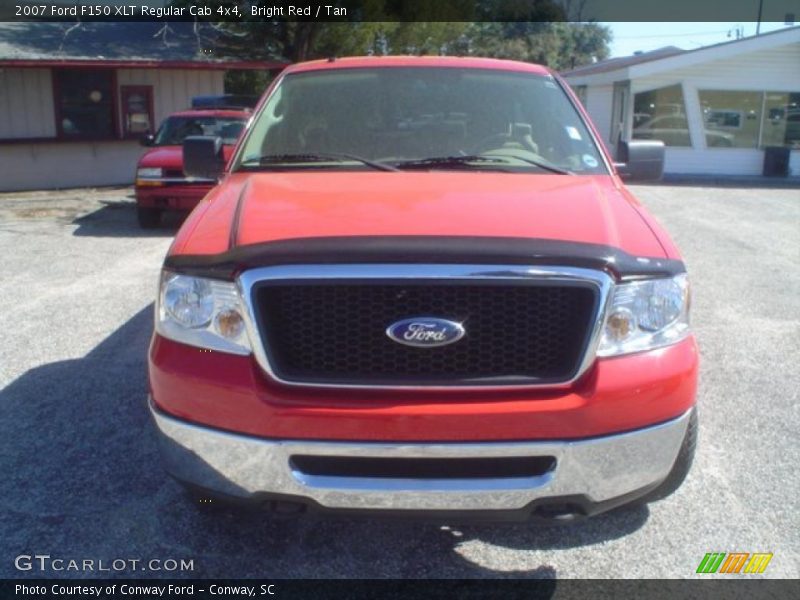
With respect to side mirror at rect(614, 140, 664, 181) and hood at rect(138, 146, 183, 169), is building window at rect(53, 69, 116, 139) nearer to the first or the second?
hood at rect(138, 146, 183, 169)

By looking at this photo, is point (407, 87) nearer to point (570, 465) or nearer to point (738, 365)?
point (570, 465)

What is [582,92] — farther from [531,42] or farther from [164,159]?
[531,42]

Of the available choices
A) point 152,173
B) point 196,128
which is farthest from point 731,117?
point 152,173

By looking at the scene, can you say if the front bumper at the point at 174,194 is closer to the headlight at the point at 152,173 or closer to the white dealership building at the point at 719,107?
the headlight at the point at 152,173

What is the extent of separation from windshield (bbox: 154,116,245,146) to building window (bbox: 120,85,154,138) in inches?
231

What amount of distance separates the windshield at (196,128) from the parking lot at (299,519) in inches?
225

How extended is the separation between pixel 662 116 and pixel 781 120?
3153 mm

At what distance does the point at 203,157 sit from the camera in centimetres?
471

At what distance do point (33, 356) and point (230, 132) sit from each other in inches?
306

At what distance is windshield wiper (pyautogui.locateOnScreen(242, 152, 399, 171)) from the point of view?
397 centimetres

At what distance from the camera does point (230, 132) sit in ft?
42.0

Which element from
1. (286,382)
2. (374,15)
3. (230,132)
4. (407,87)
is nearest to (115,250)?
(230,132)

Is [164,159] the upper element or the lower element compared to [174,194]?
upper

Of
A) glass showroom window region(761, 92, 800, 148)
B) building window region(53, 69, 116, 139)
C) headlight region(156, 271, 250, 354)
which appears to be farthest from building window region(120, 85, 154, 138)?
headlight region(156, 271, 250, 354)
